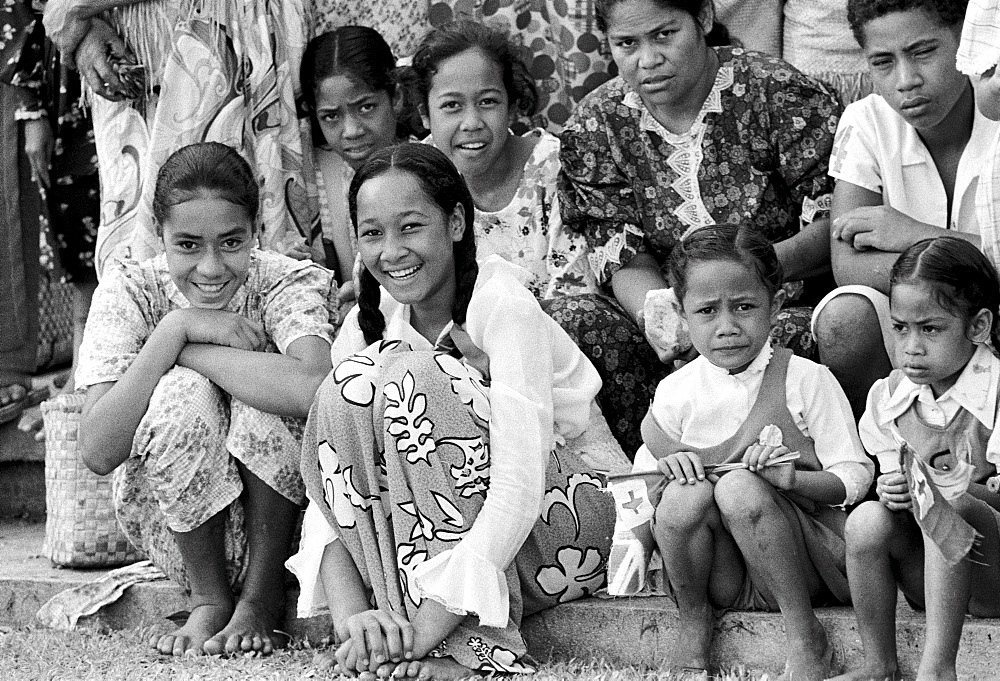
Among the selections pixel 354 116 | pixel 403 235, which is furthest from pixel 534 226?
pixel 403 235

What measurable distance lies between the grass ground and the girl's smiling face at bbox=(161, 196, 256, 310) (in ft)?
2.64

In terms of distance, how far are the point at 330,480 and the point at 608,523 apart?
60 cm

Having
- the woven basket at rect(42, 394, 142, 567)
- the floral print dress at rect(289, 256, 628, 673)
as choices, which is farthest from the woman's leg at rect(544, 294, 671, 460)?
the woven basket at rect(42, 394, 142, 567)

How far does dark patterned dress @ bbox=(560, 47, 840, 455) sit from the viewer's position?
3479 mm

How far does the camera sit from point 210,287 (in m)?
3.31

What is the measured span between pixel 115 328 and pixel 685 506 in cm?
143

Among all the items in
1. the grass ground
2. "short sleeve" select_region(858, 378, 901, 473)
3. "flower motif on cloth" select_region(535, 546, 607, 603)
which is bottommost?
the grass ground

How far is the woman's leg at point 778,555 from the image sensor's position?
2693 mm

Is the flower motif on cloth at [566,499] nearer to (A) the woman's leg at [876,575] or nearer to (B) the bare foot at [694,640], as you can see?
(B) the bare foot at [694,640]

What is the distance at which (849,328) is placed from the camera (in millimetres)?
3039

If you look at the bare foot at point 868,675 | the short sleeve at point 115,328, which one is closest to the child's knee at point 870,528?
the bare foot at point 868,675

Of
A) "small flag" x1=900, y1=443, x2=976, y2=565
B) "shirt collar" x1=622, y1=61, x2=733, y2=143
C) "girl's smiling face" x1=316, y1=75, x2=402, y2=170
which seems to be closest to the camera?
"small flag" x1=900, y1=443, x2=976, y2=565

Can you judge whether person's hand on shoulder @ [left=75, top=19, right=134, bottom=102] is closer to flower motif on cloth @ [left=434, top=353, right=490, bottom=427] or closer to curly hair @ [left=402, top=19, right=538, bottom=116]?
curly hair @ [left=402, top=19, right=538, bottom=116]

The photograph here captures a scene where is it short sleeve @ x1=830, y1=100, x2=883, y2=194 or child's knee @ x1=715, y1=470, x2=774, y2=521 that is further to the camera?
short sleeve @ x1=830, y1=100, x2=883, y2=194
